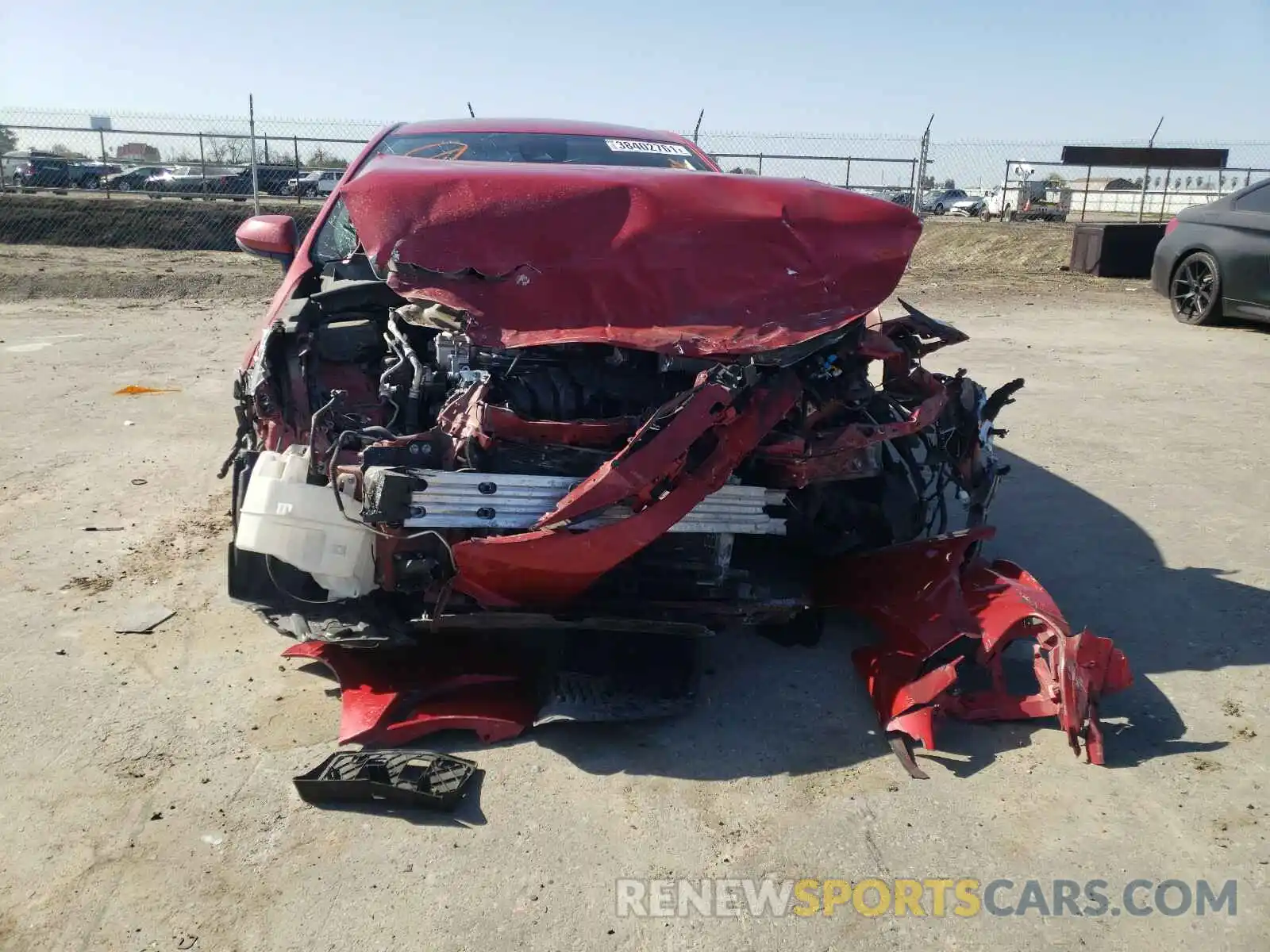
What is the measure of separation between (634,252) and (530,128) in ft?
6.75

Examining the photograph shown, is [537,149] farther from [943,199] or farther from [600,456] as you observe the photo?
[943,199]

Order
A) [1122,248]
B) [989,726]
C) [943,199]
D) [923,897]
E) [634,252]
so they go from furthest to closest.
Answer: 1. [943,199]
2. [1122,248]
3. [634,252]
4. [989,726]
5. [923,897]

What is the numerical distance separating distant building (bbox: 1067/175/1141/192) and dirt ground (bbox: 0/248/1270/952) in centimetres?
2329

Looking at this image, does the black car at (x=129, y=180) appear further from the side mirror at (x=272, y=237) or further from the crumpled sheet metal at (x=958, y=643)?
the crumpled sheet metal at (x=958, y=643)

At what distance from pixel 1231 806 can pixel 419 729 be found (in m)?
2.30

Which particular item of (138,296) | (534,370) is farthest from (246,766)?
(138,296)

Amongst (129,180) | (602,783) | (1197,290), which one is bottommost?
(602,783)

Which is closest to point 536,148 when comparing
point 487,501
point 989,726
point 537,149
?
point 537,149

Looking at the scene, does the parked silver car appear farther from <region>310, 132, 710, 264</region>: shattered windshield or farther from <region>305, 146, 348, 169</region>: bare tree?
<region>310, 132, 710, 264</region>: shattered windshield

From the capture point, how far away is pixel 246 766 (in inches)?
113

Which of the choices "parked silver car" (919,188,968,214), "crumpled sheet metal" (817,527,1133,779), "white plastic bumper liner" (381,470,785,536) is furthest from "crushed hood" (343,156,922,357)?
"parked silver car" (919,188,968,214)

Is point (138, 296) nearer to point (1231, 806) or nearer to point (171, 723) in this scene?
point (171, 723)

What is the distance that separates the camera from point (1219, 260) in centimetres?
983

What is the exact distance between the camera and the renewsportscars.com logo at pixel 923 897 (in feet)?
7.63
